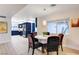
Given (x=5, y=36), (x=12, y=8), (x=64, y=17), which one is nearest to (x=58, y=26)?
(x=64, y=17)

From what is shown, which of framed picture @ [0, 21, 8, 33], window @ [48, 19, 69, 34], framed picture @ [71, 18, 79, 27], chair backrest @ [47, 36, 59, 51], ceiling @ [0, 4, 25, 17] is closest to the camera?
ceiling @ [0, 4, 25, 17]

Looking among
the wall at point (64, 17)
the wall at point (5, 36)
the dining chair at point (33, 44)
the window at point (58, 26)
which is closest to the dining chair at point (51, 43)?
the dining chair at point (33, 44)

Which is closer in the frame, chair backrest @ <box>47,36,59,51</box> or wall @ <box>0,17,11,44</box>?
chair backrest @ <box>47,36,59,51</box>

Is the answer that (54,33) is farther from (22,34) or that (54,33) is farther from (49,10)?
(22,34)

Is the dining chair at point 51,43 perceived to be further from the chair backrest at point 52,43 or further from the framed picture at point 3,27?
the framed picture at point 3,27

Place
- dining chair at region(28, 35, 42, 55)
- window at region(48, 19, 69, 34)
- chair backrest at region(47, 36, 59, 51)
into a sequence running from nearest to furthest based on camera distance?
chair backrest at region(47, 36, 59, 51)
dining chair at region(28, 35, 42, 55)
window at region(48, 19, 69, 34)

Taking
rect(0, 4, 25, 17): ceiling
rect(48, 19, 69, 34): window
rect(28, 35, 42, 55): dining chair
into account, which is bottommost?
rect(28, 35, 42, 55): dining chair

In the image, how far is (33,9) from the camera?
3.84 metres

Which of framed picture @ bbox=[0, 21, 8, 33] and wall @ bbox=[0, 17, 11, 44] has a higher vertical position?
framed picture @ bbox=[0, 21, 8, 33]

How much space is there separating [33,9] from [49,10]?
1.76ft

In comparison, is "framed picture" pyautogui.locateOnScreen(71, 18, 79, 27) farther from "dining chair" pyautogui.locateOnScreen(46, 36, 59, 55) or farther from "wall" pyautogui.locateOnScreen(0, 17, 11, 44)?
"wall" pyautogui.locateOnScreen(0, 17, 11, 44)

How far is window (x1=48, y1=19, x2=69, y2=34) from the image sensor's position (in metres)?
4.00

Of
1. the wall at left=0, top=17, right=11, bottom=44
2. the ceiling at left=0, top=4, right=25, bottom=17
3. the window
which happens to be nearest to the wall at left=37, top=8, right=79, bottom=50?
the window
